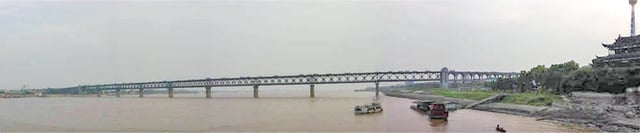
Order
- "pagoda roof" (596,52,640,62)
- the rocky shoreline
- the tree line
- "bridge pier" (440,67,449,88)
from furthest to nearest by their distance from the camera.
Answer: "bridge pier" (440,67,449,88) < "pagoda roof" (596,52,640,62) < the tree line < the rocky shoreline

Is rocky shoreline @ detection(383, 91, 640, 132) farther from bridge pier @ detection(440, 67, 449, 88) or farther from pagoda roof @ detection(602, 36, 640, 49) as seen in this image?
bridge pier @ detection(440, 67, 449, 88)

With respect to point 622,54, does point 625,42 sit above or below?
above

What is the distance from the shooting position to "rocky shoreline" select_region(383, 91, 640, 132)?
2080 centimetres

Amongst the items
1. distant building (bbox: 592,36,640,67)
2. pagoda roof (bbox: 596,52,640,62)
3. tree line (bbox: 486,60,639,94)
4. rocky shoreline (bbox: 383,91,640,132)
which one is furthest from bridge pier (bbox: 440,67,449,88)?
rocky shoreline (bbox: 383,91,640,132)

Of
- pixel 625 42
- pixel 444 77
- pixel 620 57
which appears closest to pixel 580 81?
pixel 620 57

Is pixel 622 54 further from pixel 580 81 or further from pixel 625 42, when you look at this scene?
pixel 580 81

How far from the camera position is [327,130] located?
22500 millimetres

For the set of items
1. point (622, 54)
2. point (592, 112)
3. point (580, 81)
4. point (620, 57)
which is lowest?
point (592, 112)

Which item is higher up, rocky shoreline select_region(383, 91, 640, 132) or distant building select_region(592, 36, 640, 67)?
distant building select_region(592, 36, 640, 67)

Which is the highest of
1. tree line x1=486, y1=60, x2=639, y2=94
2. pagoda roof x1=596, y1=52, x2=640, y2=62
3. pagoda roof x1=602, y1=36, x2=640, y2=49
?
pagoda roof x1=602, y1=36, x2=640, y2=49

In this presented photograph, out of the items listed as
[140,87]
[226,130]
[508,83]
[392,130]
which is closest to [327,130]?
[392,130]

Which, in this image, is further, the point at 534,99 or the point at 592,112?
the point at 534,99

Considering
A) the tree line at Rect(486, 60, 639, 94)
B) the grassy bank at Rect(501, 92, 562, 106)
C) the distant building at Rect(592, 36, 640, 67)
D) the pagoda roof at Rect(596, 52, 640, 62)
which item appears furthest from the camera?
the grassy bank at Rect(501, 92, 562, 106)

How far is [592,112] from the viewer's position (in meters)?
24.3
